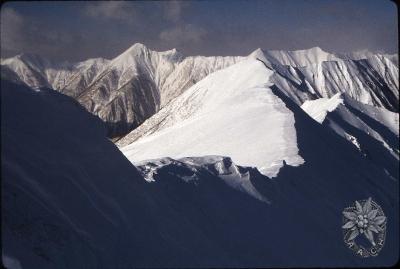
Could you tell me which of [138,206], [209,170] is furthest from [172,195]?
[209,170]

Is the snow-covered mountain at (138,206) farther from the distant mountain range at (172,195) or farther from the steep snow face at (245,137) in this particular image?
the steep snow face at (245,137)

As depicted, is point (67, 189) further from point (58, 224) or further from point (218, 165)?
point (218, 165)

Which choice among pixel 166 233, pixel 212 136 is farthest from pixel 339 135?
pixel 166 233

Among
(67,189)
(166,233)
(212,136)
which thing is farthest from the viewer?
(212,136)

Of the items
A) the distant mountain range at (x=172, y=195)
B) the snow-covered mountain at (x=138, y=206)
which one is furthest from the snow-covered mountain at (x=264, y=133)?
the snow-covered mountain at (x=138, y=206)

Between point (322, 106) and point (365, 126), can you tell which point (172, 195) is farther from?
point (322, 106)
